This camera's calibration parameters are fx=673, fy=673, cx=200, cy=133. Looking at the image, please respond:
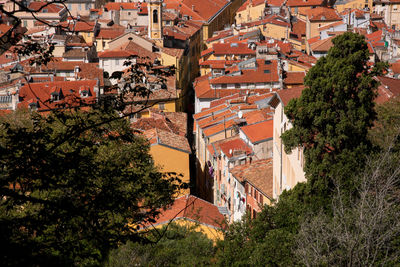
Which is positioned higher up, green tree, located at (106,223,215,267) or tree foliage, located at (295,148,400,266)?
tree foliage, located at (295,148,400,266)

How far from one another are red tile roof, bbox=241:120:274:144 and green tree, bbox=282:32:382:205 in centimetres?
1132

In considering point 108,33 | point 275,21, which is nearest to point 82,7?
point 108,33

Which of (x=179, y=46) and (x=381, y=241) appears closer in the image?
(x=381, y=241)

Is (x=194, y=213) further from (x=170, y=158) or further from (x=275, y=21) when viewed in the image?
(x=275, y=21)

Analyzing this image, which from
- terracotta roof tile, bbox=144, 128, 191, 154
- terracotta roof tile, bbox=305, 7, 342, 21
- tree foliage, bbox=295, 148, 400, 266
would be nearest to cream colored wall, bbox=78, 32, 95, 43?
terracotta roof tile, bbox=305, 7, 342, 21

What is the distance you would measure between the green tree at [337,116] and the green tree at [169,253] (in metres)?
3.69

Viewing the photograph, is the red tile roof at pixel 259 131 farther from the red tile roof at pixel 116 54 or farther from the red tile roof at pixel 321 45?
the red tile roof at pixel 321 45

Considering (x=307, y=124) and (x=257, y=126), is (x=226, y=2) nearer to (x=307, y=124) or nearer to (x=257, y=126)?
(x=257, y=126)

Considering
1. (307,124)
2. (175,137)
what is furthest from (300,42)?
(307,124)

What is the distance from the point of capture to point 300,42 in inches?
2874

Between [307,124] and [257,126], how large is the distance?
1296 centimetres

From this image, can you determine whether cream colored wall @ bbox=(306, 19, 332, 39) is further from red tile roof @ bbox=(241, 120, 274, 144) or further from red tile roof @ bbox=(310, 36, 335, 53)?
red tile roof @ bbox=(241, 120, 274, 144)

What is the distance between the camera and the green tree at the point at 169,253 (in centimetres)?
1847

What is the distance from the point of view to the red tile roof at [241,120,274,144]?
104 ft
